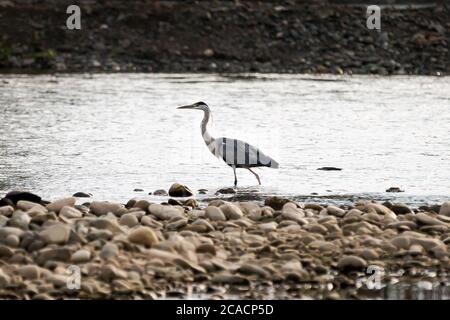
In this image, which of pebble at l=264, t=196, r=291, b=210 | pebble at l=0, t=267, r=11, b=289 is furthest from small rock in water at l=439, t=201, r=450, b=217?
pebble at l=0, t=267, r=11, b=289

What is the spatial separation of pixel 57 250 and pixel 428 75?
3257 cm

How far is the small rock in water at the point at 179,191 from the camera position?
1967 centimetres

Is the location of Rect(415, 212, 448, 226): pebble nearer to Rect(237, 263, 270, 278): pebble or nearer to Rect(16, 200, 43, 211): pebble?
Rect(237, 263, 270, 278): pebble

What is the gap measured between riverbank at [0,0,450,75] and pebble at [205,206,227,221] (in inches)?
1160

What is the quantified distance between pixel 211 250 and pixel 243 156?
7.03m

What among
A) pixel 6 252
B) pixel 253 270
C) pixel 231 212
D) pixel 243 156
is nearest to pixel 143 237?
pixel 253 270

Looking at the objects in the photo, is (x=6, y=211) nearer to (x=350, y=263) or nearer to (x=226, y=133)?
(x=350, y=263)

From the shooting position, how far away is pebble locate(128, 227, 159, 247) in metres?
14.6

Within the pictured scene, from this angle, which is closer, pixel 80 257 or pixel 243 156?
pixel 80 257

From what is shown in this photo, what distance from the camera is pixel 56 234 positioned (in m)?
14.6

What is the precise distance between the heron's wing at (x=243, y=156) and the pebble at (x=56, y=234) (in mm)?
7154

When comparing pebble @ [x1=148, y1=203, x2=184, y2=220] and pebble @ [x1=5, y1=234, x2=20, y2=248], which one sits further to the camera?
pebble @ [x1=148, y1=203, x2=184, y2=220]

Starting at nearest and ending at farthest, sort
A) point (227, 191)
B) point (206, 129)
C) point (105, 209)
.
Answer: point (105, 209), point (227, 191), point (206, 129)
